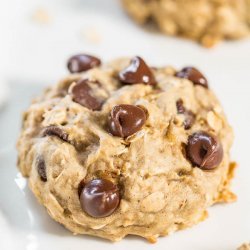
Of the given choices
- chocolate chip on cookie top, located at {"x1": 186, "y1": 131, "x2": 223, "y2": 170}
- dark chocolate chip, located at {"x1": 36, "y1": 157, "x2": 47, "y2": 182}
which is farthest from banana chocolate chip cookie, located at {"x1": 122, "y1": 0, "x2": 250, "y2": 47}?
dark chocolate chip, located at {"x1": 36, "y1": 157, "x2": 47, "y2": 182}

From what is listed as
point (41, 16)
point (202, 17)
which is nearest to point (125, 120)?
point (202, 17)

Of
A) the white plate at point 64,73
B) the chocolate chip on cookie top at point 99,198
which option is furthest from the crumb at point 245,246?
the chocolate chip on cookie top at point 99,198

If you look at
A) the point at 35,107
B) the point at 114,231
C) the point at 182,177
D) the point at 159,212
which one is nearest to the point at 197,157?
the point at 182,177

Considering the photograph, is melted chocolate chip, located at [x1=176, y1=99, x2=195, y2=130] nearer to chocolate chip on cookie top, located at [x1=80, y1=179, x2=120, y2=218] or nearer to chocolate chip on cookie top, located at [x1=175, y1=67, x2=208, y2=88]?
chocolate chip on cookie top, located at [x1=175, y1=67, x2=208, y2=88]

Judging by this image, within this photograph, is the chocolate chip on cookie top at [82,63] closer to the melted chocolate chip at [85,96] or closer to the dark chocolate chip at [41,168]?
the melted chocolate chip at [85,96]

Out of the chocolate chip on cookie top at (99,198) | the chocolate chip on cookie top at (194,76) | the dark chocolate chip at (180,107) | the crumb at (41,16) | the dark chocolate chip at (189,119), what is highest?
the chocolate chip on cookie top at (194,76)

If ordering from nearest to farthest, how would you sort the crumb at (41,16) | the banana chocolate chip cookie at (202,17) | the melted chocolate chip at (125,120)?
the melted chocolate chip at (125,120)
the banana chocolate chip cookie at (202,17)
the crumb at (41,16)

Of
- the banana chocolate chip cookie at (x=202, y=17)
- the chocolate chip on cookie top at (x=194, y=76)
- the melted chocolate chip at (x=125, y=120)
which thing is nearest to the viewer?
the melted chocolate chip at (x=125, y=120)
